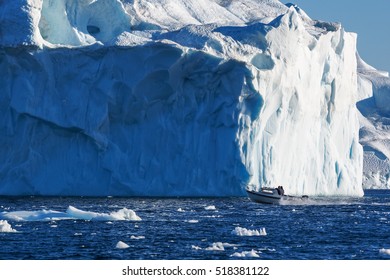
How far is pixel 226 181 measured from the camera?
47.4 meters

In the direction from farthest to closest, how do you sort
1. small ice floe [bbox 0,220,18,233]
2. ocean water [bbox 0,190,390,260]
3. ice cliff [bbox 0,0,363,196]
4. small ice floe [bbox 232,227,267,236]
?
ice cliff [bbox 0,0,363,196], small ice floe [bbox 232,227,267,236], small ice floe [bbox 0,220,18,233], ocean water [bbox 0,190,390,260]

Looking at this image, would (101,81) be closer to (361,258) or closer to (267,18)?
(267,18)

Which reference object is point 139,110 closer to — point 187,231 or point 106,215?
point 106,215

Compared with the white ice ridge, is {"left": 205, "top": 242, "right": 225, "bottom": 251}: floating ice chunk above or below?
below

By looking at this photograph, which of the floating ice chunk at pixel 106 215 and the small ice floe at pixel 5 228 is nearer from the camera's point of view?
the small ice floe at pixel 5 228

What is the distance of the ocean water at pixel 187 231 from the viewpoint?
1044 inches

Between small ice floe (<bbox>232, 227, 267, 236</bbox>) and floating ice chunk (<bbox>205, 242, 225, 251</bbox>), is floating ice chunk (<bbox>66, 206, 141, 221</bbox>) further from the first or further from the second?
floating ice chunk (<bbox>205, 242, 225, 251</bbox>)

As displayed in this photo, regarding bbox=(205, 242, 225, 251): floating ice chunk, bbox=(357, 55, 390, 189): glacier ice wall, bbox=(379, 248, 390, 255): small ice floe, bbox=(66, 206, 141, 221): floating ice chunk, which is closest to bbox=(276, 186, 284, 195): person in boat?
bbox=(66, 206, 141, 221): floating ice chunk

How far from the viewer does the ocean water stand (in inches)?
1044

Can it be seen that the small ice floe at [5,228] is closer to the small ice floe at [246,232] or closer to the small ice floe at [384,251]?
the small ice floe at [246,232]

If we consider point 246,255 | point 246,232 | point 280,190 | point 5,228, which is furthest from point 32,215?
point 280,190

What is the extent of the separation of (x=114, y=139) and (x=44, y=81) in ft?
13.2

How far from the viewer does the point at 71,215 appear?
1388 inches

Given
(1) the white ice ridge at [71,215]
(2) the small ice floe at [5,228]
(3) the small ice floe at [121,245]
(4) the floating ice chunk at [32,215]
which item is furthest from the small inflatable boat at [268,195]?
(3) the small ice floe at [121,245]
